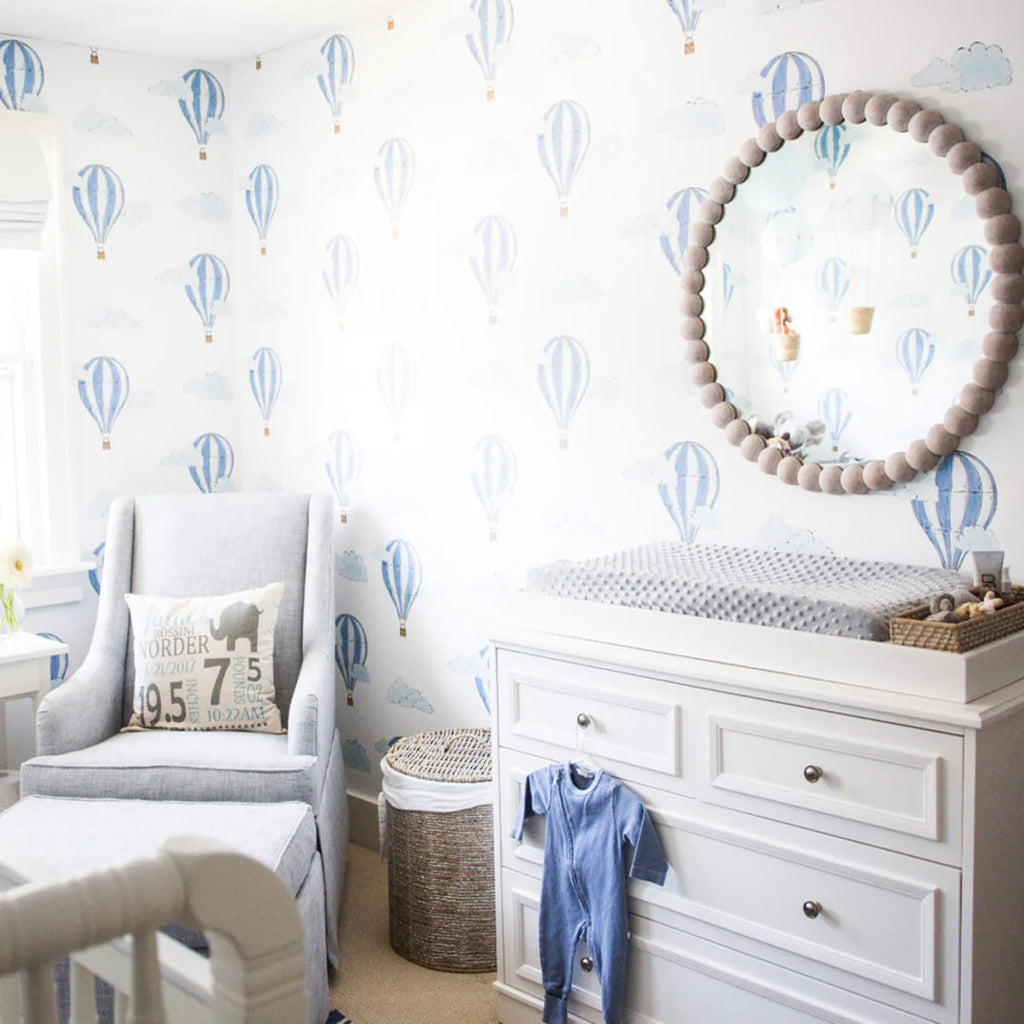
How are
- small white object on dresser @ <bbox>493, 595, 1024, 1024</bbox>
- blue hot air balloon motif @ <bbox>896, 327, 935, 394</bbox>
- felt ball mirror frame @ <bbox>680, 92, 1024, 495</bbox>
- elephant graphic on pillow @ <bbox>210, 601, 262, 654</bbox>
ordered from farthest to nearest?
elephant graphic on pillow @ <bbox>210, 601, 262, 654</bbox> < blue hot air balloon motif @ <bbox>896, 327, 935, 394</bbox> < felt ball mirror frame @ <bbox>680, 92, 1024, 495</bbox> < small white object on dresser @ <bbox>493, 595, 1024, 1024</bbox>

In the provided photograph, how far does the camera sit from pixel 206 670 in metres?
2.80

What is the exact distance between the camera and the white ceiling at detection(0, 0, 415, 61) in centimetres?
293

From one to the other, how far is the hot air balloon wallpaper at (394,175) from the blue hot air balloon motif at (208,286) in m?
0.71

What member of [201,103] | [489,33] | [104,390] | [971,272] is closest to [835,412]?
[971,272]

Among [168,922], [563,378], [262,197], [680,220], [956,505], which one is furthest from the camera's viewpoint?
[262,197]

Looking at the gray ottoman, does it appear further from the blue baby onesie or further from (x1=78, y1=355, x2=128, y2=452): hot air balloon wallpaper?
(x1=78, y1=355, x2=128, y2=452): hot air balloon wallpaper

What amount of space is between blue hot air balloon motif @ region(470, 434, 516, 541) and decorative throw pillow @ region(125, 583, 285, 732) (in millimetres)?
614

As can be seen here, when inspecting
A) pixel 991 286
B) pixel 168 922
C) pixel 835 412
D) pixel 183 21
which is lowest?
pixel 168 922

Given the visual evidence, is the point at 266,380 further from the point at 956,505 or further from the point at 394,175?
the point at 956,505

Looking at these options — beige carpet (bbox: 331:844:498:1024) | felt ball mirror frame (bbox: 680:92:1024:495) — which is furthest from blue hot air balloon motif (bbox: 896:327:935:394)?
beige carpet (bbox: 331:844:498:1024)

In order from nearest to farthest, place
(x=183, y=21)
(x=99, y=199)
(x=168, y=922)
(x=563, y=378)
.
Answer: (x=168, y=922)
(x=563, y=378)
(x=183, y=21)
(x=99, y=199)

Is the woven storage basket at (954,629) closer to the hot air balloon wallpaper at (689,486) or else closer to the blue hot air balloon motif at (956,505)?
the blue hot air balloon motif at (956,505)

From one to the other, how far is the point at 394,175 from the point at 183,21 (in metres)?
0.69

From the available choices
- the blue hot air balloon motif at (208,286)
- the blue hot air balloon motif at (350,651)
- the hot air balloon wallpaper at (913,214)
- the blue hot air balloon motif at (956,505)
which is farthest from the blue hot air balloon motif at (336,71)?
the blue hot air balloon motif at (956,505)
